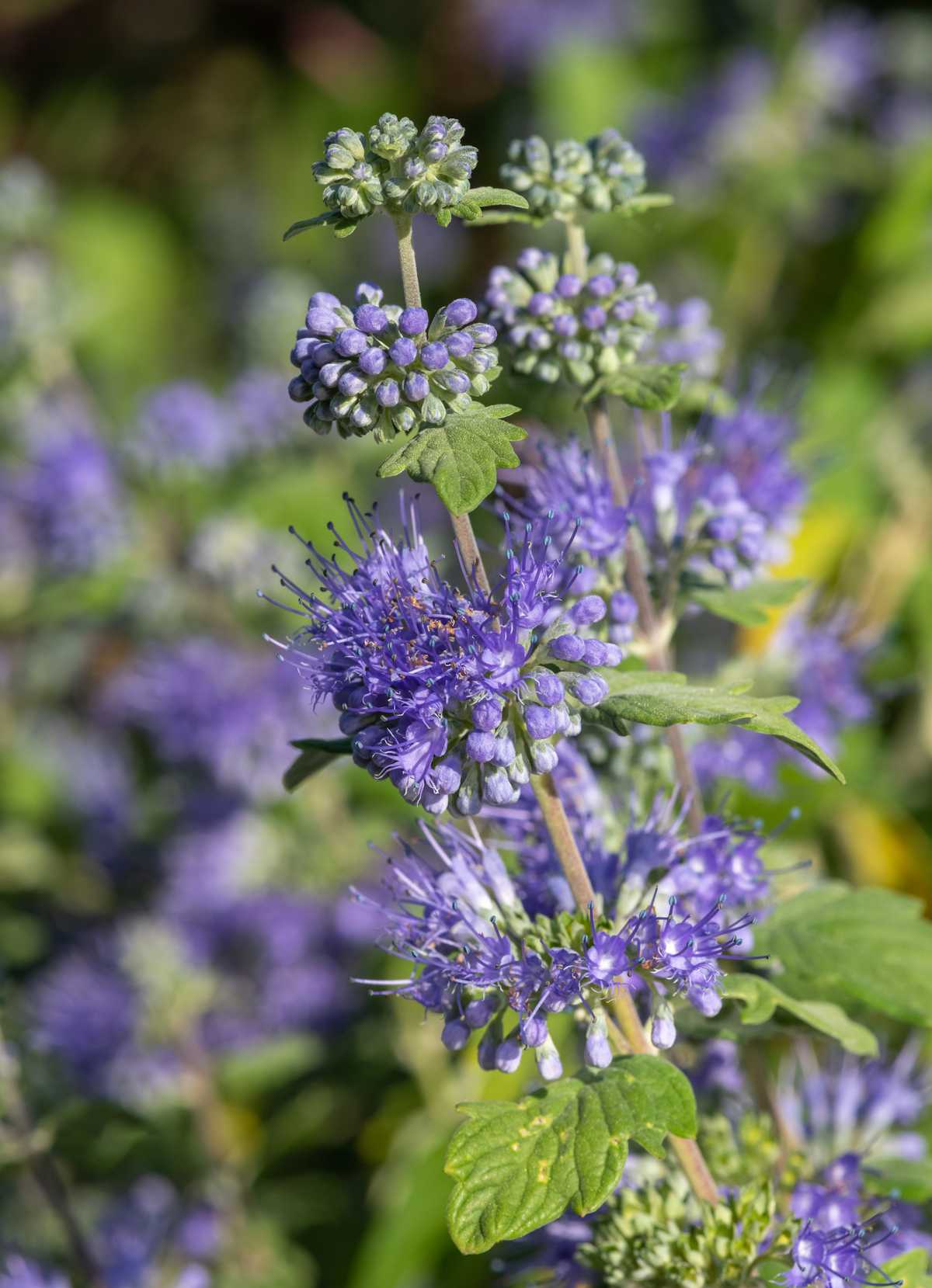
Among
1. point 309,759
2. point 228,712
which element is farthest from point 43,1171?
point 228,712

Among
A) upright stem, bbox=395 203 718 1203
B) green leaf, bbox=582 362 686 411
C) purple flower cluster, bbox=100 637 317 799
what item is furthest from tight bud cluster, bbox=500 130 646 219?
purple flower cluster, bbox=100 637 317 799

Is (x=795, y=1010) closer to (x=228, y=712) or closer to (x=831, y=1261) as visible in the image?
(x=831, y=1261)

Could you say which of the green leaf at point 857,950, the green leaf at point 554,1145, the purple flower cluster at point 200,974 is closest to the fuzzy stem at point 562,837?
the green leaf at point 554,1145

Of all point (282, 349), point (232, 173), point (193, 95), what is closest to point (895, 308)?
point (282, 349)

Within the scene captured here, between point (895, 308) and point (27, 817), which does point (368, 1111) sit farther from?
point (895, 308)

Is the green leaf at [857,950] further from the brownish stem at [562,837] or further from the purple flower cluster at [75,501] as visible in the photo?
the purple flower cluster at [75,501]

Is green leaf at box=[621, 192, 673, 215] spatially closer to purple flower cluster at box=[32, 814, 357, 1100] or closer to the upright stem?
the upright stem
